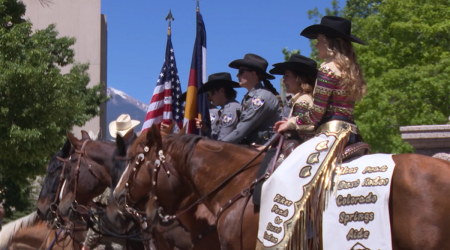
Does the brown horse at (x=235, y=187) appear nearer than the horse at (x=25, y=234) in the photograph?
Yes

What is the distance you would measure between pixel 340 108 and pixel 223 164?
117 cm

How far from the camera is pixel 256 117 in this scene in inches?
265

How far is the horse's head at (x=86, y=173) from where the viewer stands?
823cm

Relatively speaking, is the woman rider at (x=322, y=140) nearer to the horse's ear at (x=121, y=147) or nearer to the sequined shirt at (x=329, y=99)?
the sequined shirt at (x=329, y=99)

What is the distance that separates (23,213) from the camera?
23812 mm

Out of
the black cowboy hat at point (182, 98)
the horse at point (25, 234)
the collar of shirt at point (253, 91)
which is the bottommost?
the horse at point (25, 234)

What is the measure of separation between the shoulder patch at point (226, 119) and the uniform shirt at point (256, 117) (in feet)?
2.15

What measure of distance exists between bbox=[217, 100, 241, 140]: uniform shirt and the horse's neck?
187 cm

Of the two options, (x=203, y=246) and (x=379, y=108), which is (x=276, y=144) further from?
(x=379, y=108)

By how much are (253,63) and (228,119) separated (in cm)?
82

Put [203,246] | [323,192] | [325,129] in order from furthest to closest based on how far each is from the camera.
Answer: [203,246]
[325,129]
[323,192]

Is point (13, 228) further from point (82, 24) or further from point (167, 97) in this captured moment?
point (82, 24)

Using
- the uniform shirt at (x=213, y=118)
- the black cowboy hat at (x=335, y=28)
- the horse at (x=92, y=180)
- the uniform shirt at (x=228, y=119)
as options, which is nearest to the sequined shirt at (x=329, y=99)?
the black cowboy hat at (x=335, y=28)

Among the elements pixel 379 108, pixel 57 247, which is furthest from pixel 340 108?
pixel 379 108
